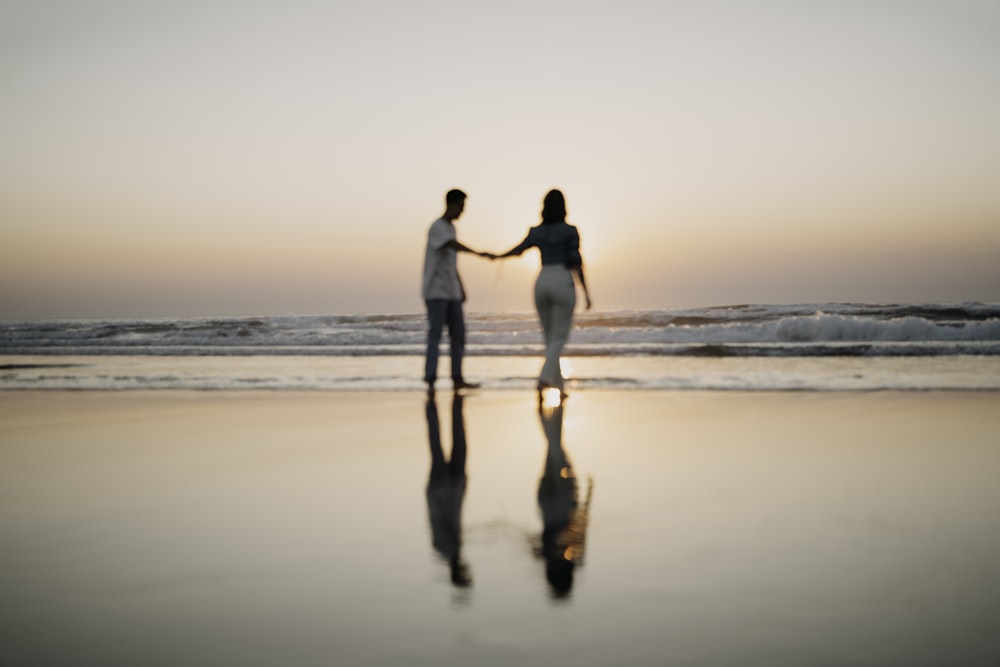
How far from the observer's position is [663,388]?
10273 mm

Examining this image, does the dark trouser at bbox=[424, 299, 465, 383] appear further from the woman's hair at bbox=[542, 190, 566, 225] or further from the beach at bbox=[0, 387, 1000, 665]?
the beach at bbox=[0, 387, 1000, 665]

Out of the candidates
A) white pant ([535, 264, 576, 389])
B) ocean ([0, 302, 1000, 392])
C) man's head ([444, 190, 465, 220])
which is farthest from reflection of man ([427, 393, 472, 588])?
ocean ([0, 302, 1000, 392])

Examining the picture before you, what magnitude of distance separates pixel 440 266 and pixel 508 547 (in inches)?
309

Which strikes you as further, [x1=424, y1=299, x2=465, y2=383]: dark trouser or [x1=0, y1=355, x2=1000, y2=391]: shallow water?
[x1=424, y1=299, x2=465, y2=383]: dark trouser

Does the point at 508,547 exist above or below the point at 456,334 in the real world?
below

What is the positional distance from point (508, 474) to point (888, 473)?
6.76 ft

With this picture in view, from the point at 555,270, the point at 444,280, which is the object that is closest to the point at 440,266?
the point at 444,280

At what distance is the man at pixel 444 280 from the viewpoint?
10820mm

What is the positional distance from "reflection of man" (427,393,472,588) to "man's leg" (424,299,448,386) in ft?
12.7

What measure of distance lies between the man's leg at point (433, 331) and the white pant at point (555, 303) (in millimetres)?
1614

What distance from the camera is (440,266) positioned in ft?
35.7

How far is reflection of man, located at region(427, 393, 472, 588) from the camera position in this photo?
308 centimetres

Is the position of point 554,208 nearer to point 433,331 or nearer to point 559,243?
point 559,243

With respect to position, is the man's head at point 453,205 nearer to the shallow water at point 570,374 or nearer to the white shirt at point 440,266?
the white shirt at point 440,266
